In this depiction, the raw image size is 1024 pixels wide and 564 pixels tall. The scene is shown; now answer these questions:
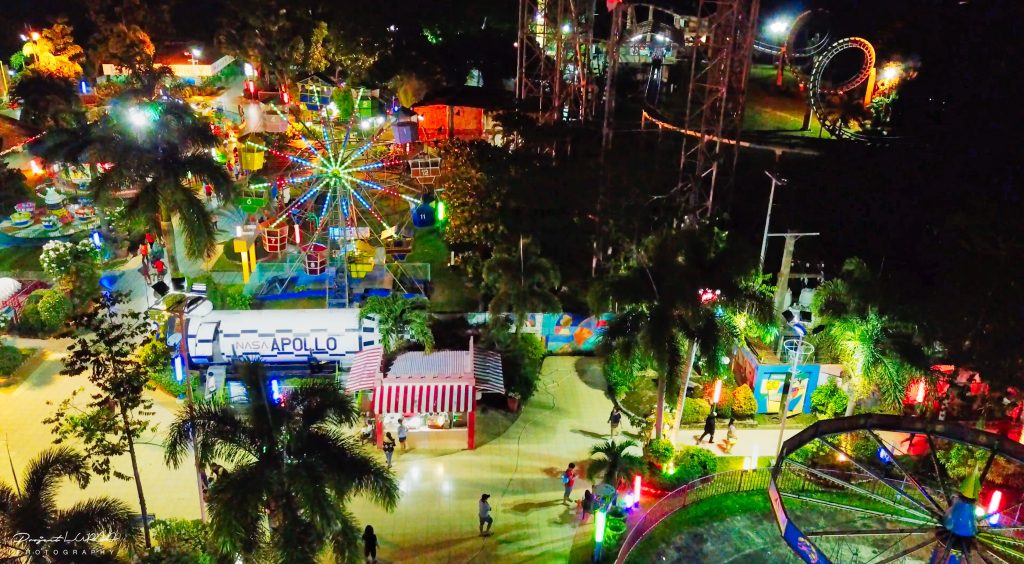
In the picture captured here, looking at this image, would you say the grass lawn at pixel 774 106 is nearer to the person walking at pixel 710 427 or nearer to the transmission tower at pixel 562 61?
the transmission tower at pixel 562 61

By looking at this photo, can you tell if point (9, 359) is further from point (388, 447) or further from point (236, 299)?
point (388, 447)

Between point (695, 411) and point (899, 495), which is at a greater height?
point (899, 495)

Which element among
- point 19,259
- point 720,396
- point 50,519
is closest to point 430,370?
point 720,396

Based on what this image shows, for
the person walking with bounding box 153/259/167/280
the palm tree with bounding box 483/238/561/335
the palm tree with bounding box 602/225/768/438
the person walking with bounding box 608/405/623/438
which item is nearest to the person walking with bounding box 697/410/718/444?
the person walking with bounding box 608/405/623/438

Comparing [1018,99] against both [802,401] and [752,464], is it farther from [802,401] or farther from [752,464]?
[752,464]

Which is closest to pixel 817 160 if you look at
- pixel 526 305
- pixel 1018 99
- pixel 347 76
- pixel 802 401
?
pixel 1018 99

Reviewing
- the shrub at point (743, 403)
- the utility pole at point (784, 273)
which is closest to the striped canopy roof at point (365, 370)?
the shrub at point (743, 403)
